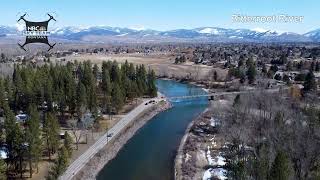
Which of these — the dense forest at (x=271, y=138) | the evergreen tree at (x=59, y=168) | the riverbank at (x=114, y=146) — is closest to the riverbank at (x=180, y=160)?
the dense forest at (x=271, y=138)

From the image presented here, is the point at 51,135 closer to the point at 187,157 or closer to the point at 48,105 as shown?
the point at 187,157

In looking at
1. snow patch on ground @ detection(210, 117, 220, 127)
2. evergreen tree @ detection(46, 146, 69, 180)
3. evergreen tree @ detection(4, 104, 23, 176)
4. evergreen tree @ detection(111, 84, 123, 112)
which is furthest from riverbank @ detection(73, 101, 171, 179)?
snow patch on ground @ detection(210, 117, 220, 127)

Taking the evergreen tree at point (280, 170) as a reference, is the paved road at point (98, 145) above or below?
below

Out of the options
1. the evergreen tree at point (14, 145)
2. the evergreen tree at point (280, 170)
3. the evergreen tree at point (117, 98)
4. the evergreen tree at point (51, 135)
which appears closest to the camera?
the evergreen tree at point (280, 170)

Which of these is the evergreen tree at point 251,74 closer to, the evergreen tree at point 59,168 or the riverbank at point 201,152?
the riverbank at point 201,152

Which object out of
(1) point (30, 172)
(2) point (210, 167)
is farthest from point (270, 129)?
(1) point (30, 172)

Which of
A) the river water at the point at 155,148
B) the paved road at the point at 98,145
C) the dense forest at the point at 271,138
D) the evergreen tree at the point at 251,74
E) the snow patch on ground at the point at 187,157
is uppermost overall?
the evergreen tree at the point at 251,74

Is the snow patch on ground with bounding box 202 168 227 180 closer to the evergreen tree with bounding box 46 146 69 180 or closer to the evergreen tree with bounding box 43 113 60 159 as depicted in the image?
the evergreen tree with bounding box 46 146 69 180
